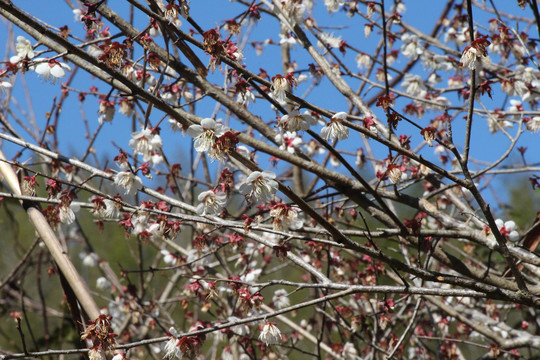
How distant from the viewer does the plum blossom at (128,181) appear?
7.76ft

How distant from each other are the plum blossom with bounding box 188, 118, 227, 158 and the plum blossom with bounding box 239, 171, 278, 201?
0.18 metres

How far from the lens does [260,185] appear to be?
204 centimetres

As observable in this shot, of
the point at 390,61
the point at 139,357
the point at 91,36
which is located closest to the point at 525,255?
the point at 390,61

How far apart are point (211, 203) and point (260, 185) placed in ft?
1.04

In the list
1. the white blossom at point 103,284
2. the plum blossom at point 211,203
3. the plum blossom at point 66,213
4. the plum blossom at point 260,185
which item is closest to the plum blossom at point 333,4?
the plum blossom at point 211,203

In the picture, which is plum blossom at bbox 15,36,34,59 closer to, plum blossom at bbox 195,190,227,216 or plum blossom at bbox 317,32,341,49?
plum blossom at bbox 195,190,227,216

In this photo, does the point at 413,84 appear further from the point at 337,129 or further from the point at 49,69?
the point at 49,69

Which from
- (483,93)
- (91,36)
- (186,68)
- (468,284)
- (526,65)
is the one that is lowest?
(468,284)

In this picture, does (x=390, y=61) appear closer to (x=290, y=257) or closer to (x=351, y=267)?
(x=351, y=267)

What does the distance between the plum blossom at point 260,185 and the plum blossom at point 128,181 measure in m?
0.57

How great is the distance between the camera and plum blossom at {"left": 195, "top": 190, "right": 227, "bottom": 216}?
2.26 meters

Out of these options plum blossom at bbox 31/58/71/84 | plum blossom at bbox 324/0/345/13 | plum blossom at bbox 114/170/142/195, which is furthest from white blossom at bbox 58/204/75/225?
plum blossom at bbox 324/0/345/13

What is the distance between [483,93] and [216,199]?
131cm

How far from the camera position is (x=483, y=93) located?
2613 mm
